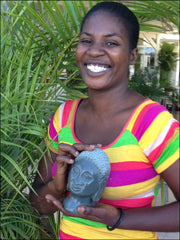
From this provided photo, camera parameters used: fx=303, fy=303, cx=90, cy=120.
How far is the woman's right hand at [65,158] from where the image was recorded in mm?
804

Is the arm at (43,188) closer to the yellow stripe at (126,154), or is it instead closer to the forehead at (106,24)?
the yellow stripe at (126,154)

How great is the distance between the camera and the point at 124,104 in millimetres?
983

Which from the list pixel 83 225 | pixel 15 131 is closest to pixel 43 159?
pixel 15 131

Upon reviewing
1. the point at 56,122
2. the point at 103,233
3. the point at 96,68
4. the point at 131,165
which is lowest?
the point at 103,233

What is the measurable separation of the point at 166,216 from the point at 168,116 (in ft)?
0.94

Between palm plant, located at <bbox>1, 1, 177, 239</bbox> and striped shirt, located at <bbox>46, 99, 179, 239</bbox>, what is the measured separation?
197mm

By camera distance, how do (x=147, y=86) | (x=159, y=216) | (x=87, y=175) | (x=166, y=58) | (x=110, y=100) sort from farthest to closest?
1. (x=166, y=58)
2. (x=147, y=86)
3. (x=110, y=100)
4. (x=159, y=216)
5. (x=87, y=175)

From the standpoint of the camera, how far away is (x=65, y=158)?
829 millimetres

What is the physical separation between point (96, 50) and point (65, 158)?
1.11ft

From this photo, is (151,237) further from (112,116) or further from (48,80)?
(48,80)

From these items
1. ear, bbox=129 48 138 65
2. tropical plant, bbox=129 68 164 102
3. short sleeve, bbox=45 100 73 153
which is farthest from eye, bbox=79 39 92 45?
tropical plant, bbox=129 68 164 102

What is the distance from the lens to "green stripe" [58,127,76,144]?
1.00 m

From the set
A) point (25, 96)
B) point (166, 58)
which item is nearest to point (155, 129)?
point (25, 96)

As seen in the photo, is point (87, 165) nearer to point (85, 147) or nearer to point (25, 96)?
point (85, 147)
